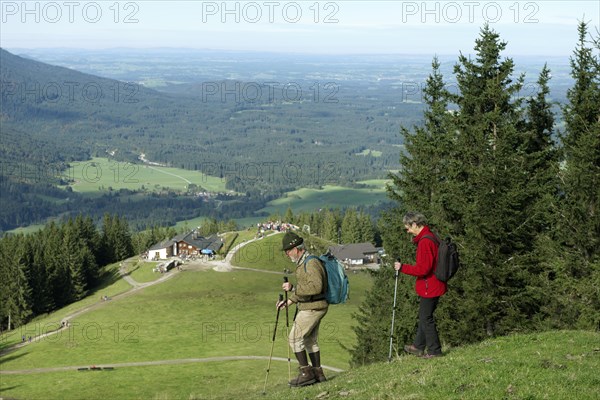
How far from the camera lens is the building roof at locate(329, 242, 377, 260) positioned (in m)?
129

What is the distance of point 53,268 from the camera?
Answer: 4028 inches

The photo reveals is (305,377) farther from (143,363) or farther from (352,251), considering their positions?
(352,251)

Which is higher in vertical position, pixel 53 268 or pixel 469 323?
pixel 469 323

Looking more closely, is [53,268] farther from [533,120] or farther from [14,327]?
[533,120]

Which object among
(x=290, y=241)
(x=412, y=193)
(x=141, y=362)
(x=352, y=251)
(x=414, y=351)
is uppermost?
(x=290, y=241)

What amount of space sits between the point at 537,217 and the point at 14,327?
8425 centimetres

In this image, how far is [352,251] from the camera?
13088cm

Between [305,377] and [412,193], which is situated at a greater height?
[412,193]

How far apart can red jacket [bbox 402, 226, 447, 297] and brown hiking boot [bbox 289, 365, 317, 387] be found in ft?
11.6

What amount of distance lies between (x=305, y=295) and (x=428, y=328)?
354cm

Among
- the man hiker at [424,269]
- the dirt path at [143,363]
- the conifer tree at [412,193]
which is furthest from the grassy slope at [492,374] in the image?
the dirt path at [143,363]

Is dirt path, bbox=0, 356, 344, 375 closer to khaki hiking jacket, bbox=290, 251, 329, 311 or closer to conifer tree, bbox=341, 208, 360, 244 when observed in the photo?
khaki hiking jacket, bbox=290, 251, 329, 311

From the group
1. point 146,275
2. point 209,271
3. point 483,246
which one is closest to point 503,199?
point 483,246

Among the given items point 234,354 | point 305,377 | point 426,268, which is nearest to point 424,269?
point 426,268
